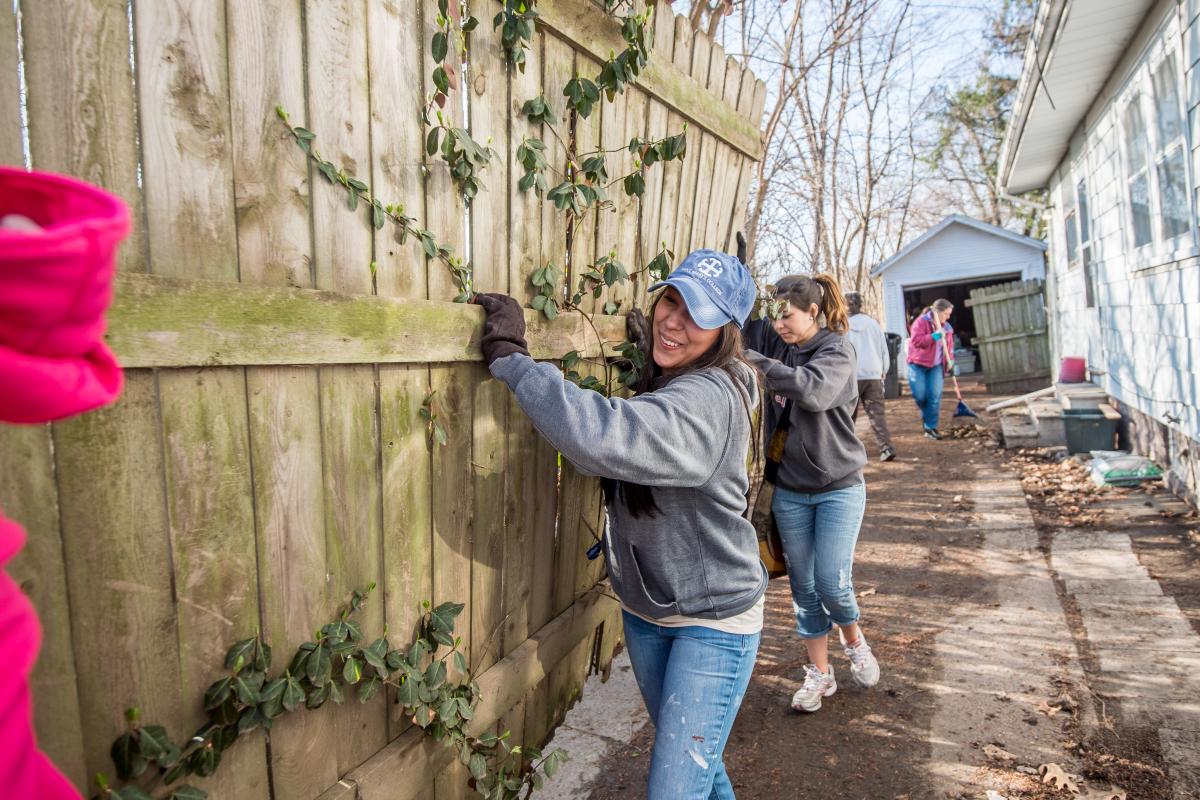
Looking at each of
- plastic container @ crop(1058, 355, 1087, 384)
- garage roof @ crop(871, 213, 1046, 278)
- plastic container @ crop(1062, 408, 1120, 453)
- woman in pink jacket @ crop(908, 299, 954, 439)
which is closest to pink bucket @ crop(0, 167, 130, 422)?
plastic container @ crop(1062, 408, 1120, 453)

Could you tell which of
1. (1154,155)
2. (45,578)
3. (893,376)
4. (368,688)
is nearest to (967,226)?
(893,376)

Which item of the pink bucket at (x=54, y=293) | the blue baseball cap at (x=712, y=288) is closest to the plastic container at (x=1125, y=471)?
the blue baseball cap at (x=712, y=288)

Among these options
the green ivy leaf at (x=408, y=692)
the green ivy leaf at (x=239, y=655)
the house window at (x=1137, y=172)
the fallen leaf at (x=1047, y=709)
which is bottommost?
the fallen leaf at (x=1047, y=709)

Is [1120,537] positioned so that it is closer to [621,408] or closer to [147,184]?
[621,408]

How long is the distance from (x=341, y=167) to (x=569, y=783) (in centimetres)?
231

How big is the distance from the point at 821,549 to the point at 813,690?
0.64 metres

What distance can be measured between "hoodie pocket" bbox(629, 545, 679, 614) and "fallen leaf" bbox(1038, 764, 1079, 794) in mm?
1726

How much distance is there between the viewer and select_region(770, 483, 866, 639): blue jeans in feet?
10.8

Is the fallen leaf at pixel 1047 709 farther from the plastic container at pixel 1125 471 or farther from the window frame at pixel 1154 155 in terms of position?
the plastic container at pixel 1125 471

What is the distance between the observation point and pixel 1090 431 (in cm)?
816

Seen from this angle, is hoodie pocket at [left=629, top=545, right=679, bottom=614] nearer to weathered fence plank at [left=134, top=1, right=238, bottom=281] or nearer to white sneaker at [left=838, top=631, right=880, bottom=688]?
weathered fence plank at [left=134, top=1, right=238, bottom=281]

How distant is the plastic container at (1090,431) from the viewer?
8.14 meters

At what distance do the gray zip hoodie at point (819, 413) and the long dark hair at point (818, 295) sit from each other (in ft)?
0.34

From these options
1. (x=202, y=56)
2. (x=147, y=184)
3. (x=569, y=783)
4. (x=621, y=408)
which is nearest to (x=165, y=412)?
(x=147, y=184)
